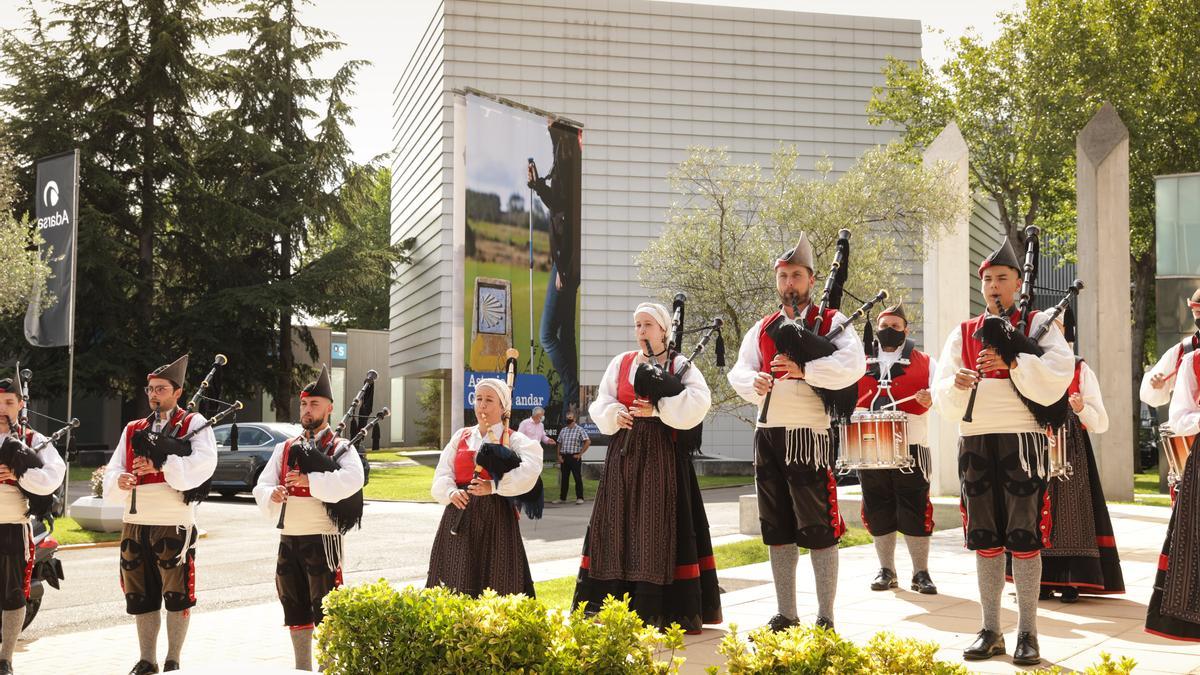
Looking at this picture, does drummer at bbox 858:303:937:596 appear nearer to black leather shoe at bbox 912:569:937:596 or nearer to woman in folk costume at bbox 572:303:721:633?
black leather shoe at bbox 912:569:937:596

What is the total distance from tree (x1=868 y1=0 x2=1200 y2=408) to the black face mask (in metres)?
21.5

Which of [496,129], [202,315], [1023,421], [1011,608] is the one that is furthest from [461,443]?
[202,315]

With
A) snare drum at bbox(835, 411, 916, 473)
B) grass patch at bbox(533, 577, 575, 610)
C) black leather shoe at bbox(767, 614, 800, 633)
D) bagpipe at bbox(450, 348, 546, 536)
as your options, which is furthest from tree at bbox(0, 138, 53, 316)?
black leather shoe at bbox(767, 614, 800, 633)

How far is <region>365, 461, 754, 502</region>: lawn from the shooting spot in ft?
76.7

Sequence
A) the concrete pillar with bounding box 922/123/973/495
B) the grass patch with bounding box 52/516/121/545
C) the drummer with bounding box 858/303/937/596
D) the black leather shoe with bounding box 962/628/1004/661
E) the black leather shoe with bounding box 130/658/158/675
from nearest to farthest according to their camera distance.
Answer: the black leather shoe with bounding box 962/628/1004/661
the black leather shoe with bounding box 130/658/158/675
the drummer with bounding box 858/303/937/596
the grass patch with bounding box 52/516/121/545
the concrete pillar with bounding box 922/123/973/495

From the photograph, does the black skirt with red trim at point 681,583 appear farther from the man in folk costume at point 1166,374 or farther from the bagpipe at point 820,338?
the man in folk costume at point 1166,374

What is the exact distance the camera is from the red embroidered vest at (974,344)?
6.10m

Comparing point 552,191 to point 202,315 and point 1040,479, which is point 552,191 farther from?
point 1040,479

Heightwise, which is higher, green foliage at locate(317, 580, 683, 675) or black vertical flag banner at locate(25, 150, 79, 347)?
black vertical flag banner at locate(25, 150, 79, 347)

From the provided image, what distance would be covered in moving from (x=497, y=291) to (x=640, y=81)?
14.0 meters

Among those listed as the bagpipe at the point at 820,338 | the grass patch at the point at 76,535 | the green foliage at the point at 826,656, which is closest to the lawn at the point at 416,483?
the grass patch at the point at 76,535

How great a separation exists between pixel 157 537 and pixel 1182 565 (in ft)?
19.9

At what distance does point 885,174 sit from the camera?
2116cm

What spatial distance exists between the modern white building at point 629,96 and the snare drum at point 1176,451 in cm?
2861
